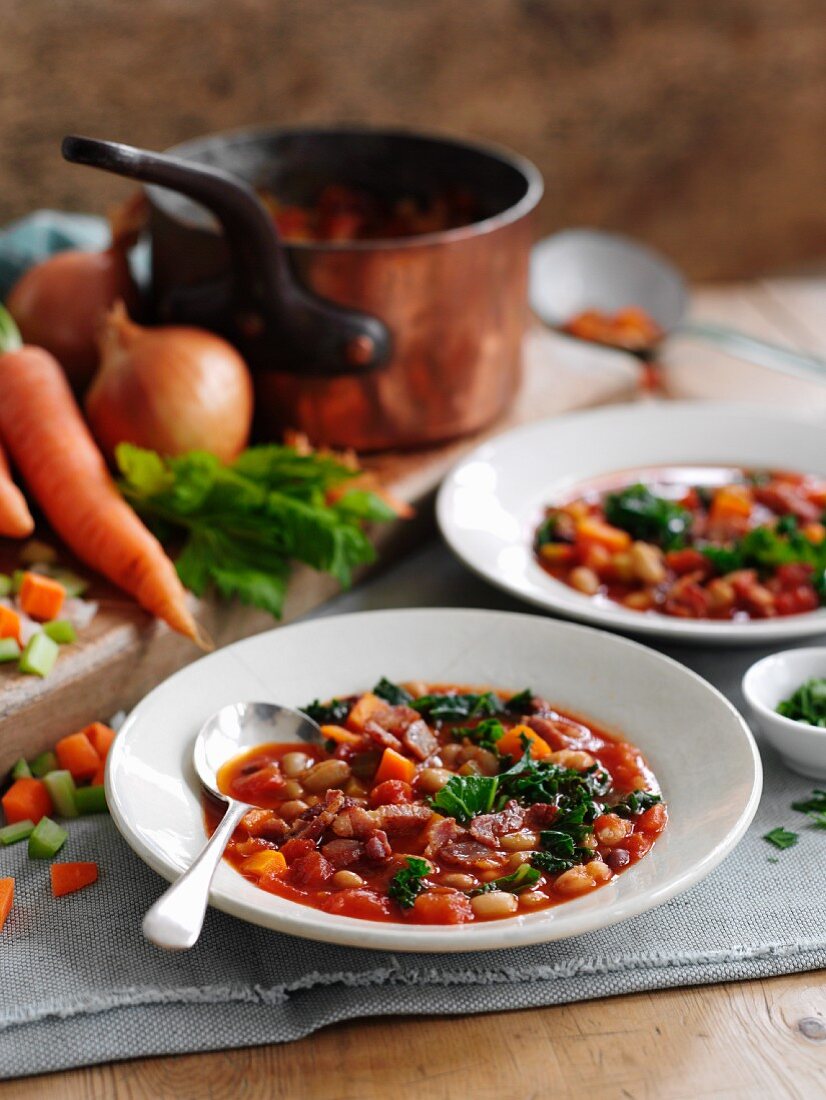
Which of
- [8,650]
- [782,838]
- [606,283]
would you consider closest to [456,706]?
[782,838]

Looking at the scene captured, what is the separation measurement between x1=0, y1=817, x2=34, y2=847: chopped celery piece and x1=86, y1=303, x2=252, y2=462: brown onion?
35.2 inches

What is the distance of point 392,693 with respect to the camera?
213 centimetres

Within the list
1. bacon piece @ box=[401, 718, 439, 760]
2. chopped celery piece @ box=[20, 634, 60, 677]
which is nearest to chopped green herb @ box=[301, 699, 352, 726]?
bacon piece @ box=[401, 718, 439, 760]

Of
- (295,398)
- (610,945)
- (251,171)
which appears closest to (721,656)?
(610,945)

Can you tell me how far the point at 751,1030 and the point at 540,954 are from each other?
28cm

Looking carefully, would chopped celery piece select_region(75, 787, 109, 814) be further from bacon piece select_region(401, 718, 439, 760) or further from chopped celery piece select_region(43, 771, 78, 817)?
bacon piece select_region(401, 718, 439, 760)

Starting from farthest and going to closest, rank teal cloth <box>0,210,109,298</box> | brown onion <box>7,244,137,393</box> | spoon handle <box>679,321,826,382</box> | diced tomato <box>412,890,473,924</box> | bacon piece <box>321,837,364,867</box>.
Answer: spoon handle <box>679,321,826,382</box>
teal cloth <box>0,210,109,298</box>
brown onion <box>7,244,137,393</box>
bacon piece <box>321,837,364,867</box>
diced tomato <box>412,890,473,924</box>

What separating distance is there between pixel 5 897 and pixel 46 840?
0.46 feet

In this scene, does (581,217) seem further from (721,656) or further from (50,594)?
(50,594)

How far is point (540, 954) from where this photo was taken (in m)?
1.72

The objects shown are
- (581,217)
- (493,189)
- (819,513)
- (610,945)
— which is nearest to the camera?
(610,945)

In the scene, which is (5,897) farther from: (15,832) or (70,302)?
(70,302)

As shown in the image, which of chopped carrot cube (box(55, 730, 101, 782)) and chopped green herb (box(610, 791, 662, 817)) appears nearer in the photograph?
chopped green herb (box(610, 791, 662, 817))

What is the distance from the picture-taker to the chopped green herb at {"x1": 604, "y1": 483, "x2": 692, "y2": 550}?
2.68 m
